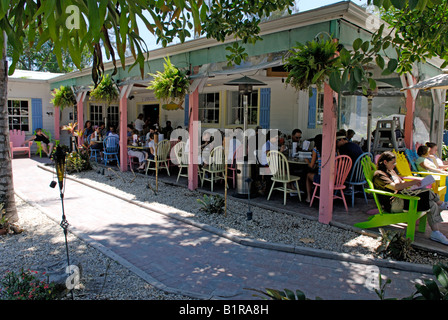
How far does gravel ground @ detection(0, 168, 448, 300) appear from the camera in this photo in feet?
10.3

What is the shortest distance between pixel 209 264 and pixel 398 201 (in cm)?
264

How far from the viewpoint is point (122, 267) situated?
3.57m

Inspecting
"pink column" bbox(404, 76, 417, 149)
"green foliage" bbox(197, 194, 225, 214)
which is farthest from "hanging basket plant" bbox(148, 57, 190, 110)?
"pink column" bbox(404, 76, 417, 149)

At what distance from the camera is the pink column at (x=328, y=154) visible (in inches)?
191

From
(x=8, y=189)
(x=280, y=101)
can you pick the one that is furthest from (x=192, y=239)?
(x=280, y=101)

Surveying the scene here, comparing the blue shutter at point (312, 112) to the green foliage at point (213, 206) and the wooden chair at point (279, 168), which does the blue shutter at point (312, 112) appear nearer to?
the wooden chair at point (279, 168)

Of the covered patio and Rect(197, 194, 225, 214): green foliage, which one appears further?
Rect(197, 194, 225, 214): green foliage

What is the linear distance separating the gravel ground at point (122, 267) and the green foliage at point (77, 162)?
2.93 metres

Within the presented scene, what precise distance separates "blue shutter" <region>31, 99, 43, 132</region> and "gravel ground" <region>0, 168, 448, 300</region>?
365 inches

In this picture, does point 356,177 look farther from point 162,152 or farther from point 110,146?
point 110,146

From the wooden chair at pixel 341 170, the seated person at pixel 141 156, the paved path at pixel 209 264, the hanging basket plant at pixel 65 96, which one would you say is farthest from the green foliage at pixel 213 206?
the hanging basket plant at pixel 65 96

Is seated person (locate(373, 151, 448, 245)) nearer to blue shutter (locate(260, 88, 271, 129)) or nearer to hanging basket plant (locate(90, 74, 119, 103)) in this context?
blue shutter (locate(260, 88, 271, 129))
